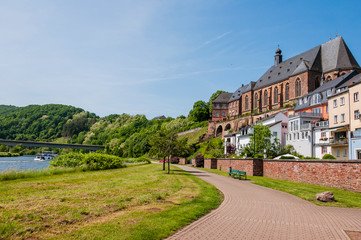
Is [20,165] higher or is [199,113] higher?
[199,113]

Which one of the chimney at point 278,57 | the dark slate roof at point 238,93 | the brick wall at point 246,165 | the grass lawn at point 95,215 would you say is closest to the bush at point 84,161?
the brick wall at point 246,165

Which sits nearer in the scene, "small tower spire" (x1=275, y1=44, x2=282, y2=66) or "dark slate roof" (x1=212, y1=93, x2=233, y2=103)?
"small tower spire" (x1=275, y1=44, x2=282, y2=66)

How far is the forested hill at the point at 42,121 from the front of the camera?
118 metres

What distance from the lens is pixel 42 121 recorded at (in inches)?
5443

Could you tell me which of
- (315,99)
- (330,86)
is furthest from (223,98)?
(330,86)

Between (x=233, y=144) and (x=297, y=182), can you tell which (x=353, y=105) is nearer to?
(x=297, y=182)

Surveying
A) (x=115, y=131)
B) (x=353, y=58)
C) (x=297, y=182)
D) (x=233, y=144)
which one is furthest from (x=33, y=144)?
(x=353, y=58)

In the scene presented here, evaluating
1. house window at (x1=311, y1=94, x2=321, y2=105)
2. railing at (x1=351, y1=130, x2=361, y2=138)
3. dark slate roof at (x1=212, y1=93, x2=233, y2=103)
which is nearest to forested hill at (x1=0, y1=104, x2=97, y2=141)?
dark slate roof at (x1=212, y1=93, x2=233, y2=103)

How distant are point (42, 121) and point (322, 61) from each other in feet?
422

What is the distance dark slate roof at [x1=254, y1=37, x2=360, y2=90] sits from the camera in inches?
2373

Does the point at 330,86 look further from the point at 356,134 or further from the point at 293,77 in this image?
the point at 356,134

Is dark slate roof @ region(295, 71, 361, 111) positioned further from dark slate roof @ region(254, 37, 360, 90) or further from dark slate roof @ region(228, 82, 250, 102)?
dark slate roof @ region(228, 82, 250, 102)

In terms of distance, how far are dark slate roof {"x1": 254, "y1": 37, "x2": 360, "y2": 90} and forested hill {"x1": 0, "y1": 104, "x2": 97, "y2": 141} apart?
106004mm

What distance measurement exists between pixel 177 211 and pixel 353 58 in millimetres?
66692
